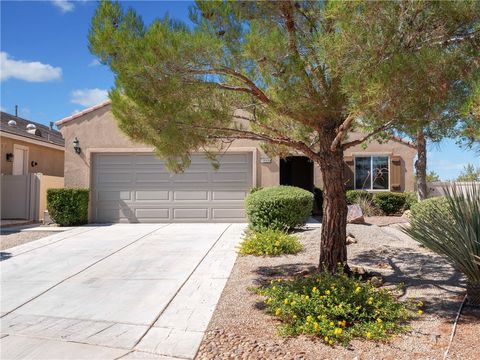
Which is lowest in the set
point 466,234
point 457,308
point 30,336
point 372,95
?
point 30,336

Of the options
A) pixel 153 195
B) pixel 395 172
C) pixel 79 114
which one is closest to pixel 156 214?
pixel 153 195

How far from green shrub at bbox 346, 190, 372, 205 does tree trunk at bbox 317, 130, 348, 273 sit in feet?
28.5

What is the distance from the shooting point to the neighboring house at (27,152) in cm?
1516

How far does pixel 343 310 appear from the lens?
434cm

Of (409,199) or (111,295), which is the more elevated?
(409,199)

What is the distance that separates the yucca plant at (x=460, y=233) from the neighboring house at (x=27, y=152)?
14.4m

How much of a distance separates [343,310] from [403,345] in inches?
26.1

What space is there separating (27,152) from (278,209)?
462 inches

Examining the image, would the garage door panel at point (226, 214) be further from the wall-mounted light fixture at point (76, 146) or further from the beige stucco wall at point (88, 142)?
the wall-mounted light fixture at point (76, 146)

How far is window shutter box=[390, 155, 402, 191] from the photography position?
14.6 m

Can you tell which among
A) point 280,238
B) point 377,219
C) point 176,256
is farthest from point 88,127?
point 377,219

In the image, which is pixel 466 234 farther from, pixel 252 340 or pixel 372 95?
pixel 252 340

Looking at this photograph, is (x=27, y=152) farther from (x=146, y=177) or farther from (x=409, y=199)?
(x=409, y=199)

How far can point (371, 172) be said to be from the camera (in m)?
14.9
